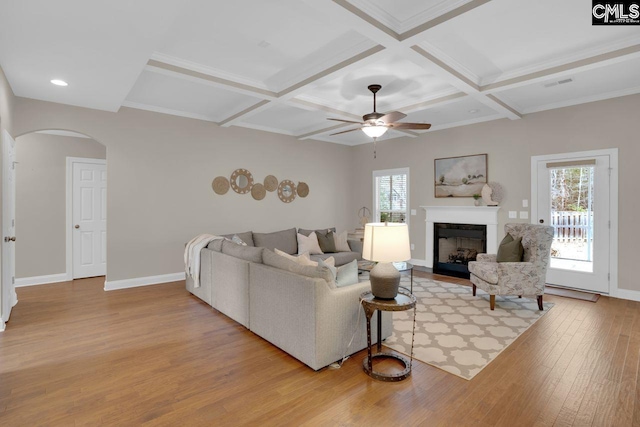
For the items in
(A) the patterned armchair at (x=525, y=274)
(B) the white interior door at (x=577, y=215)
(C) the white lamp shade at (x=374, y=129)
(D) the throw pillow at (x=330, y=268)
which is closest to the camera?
(D) the throw pillow at (x=330, y=268)

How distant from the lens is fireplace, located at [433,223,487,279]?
5984 millimetres

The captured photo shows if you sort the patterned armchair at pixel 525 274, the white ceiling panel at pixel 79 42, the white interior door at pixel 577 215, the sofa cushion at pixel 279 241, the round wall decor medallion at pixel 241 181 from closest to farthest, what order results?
the white ceiling panel at pixel 79 42, the patterned armchair at pixel 525 274, the white interior door at pixel 577 215, the sofa cushion at pixel 279 241, the round wall decor medallion at pixel 241 181

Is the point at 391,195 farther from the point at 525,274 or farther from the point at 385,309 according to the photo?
the point at 385,309

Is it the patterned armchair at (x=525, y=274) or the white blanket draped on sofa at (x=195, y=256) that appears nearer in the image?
the patterned armchair at (x=525, y=274)

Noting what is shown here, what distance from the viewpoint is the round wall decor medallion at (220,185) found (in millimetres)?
5926

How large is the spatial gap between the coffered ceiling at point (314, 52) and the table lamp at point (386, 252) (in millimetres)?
1660

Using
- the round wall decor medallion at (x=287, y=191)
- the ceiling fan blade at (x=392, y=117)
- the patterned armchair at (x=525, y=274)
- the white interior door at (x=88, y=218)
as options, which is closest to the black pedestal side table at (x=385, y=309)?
the patterned armchair at (x=525, y=274)

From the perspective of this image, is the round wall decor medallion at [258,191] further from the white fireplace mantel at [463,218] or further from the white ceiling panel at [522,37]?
the white ceiling panel at [522,37]

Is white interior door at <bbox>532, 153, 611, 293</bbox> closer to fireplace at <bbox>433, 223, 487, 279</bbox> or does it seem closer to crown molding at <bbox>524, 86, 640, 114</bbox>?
crown molding at <bbox>524, 86, 640, 114</bbox>

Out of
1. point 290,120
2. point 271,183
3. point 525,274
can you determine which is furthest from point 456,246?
point 290,120

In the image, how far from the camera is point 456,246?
633 cm

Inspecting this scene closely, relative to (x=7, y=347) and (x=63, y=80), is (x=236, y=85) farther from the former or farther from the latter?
(x=7, y=347)

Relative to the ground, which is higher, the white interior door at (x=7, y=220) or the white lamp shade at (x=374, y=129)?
the white lamp shade at (x=374, y=129)

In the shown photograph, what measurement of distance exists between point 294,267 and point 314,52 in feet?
7.33
